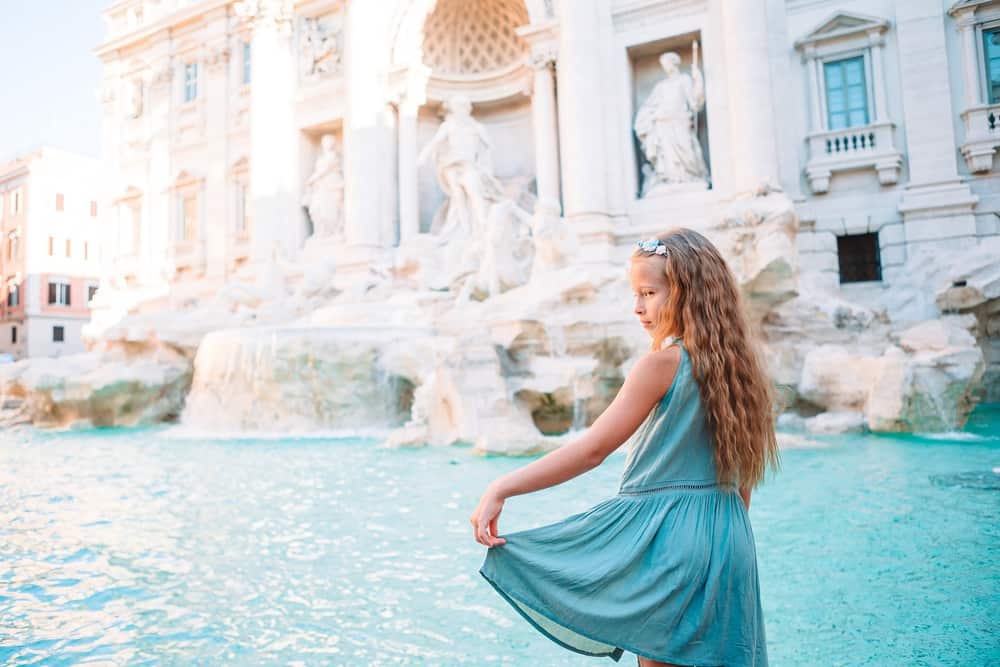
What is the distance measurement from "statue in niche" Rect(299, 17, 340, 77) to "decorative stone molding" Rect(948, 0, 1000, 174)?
38.2 ft

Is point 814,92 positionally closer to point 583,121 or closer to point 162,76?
point 583,121

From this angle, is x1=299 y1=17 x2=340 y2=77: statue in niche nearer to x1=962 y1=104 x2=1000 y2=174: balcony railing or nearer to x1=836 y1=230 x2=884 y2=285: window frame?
x1=836 y1=230 x2=884 y2=285: window frame

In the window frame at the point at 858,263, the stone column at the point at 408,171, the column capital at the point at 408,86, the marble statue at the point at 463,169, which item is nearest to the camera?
the window frame at the point at 858,263

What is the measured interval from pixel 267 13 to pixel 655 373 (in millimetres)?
16846

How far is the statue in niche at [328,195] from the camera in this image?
583 inches

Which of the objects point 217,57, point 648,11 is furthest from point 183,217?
point 648,11

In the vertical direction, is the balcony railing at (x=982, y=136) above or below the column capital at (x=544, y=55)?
below

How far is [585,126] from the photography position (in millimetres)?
11266

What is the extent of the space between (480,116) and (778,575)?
1343 cm

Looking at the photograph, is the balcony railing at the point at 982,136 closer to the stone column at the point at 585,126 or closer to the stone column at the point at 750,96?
the stone column at the point at 750,96

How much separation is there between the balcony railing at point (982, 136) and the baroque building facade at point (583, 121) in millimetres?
31

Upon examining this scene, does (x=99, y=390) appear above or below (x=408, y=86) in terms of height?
below

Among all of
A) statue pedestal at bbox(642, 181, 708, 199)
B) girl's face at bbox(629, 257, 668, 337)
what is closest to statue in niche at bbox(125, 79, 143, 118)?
statue pedestal at bbox(642, 181, 708, 199)

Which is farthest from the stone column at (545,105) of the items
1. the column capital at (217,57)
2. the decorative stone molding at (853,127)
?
the column capital at (217,57)
